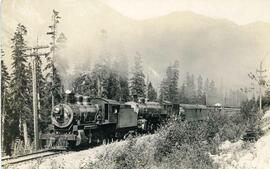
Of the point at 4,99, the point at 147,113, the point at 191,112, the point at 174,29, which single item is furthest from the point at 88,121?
the point at 191,112

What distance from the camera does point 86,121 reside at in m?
13.1

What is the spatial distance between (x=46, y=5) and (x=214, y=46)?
611cm

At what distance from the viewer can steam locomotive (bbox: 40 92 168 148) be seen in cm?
1257

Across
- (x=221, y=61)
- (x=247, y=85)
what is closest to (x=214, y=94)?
(x=247, y=85)

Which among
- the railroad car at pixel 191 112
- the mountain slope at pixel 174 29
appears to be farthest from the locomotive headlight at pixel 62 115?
the railroad car at pixel 191 112

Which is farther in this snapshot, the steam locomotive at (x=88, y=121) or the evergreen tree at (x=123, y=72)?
the evergreen tree at (x=123, y=72)

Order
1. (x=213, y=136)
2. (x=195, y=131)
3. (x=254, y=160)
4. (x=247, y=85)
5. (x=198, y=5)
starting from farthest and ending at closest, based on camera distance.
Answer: (x=247, y=85)
(x=213, y=136)
(x=195, y=131)
(x=254, y=160)
(x=198, y=5)

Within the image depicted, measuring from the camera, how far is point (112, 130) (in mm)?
14703

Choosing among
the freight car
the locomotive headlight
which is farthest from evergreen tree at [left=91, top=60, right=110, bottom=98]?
the locomotive headlight

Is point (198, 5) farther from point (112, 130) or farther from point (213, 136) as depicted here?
point (112, 130)

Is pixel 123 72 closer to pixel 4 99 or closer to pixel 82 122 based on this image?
pixel 4 99

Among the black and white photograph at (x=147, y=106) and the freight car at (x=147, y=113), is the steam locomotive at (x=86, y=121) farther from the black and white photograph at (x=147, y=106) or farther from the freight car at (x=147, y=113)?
the freight car at (x=147, y=113)

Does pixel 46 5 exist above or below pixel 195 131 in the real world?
above

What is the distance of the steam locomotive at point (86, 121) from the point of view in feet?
41.2
